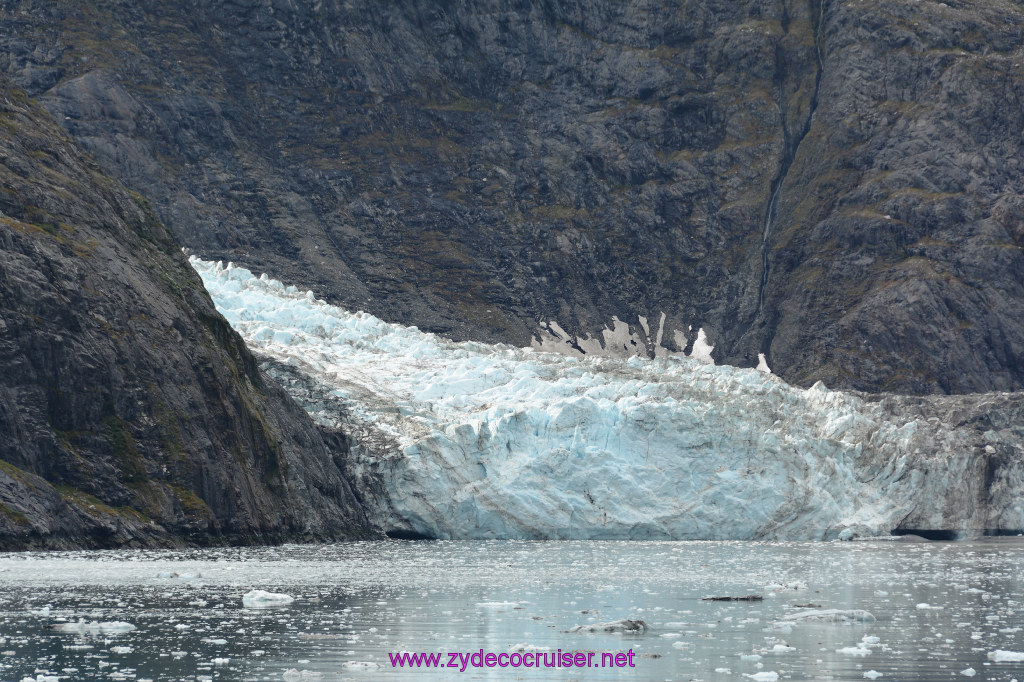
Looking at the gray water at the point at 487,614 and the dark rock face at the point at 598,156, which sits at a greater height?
the dark rock face at the point at 598,156

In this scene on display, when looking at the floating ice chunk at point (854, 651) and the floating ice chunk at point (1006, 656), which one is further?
the floating ice chunk at point (854, 651)

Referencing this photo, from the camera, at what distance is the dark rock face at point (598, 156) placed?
133m

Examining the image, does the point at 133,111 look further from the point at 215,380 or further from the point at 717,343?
the point at 215,380

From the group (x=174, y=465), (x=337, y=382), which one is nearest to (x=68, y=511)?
(x=174, y=465)

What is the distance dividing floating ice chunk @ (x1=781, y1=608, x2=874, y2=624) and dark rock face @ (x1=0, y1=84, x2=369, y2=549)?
27161mm

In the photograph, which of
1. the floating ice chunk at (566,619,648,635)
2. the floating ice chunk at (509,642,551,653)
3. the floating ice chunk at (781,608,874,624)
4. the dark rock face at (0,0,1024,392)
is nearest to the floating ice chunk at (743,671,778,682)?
the floating ice chunk at (509,642,551,653)

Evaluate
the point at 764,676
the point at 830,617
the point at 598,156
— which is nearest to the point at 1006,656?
the point at 764,676

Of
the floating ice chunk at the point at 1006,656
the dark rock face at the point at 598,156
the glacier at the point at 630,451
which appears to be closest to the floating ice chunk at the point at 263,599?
the floating ice chunk at the point at 1006,656

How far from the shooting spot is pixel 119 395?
54.0 m

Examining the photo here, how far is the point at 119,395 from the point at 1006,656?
38.7m

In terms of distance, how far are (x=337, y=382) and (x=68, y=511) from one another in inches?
1009

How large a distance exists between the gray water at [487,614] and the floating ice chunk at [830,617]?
2.16 feet

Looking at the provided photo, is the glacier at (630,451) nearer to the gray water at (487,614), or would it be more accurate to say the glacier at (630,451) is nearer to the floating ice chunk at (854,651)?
the gray water at (487,614)

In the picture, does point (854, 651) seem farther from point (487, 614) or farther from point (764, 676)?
point (487, 614)
